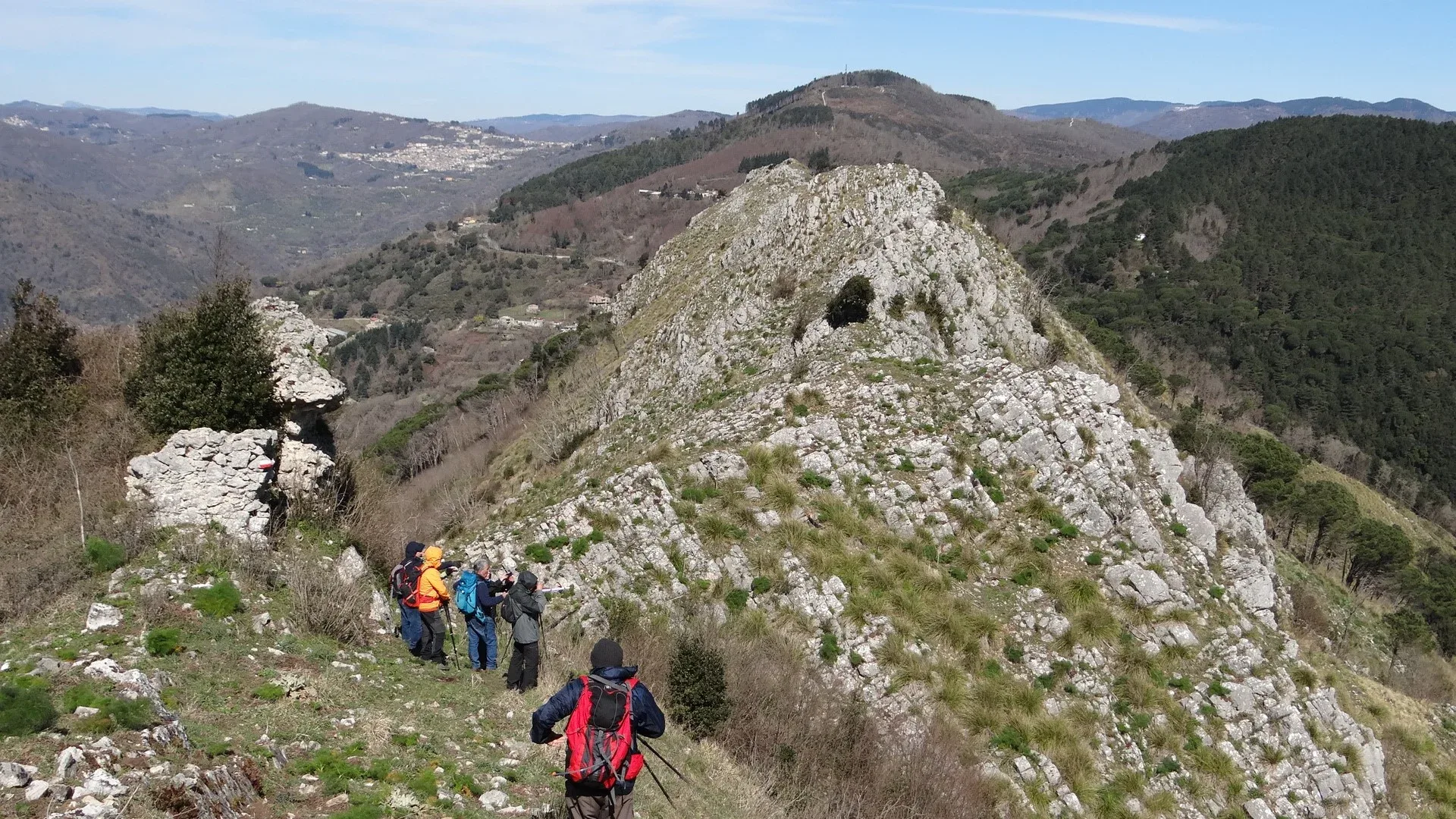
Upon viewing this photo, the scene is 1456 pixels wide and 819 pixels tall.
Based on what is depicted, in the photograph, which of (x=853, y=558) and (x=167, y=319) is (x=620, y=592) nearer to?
(x=853, y=558)

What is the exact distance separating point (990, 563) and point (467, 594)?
10.8 m

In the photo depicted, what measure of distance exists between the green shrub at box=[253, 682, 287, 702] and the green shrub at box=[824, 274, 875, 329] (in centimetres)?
1972

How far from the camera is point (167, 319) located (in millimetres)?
15250

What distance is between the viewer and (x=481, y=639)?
11.4 metres

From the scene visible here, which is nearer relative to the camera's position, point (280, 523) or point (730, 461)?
A: point (280, 523)

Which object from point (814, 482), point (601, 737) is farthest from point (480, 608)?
point (814, 482)

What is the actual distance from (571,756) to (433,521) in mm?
22124

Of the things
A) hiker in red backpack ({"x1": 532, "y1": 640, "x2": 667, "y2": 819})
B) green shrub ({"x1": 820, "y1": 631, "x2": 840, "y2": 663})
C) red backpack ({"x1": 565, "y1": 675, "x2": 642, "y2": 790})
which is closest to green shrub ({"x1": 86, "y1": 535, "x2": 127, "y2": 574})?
hiker in red backpack ({"x1": 532, "y1": 640, "x2": 667, "y2": 819})

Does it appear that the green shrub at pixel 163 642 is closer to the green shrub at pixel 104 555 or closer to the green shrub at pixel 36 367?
the green shrub at pixel 104 555

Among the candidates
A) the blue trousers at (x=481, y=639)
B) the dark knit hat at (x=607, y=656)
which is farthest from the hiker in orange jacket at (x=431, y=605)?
the dark knit hat at (x=607, y=656)

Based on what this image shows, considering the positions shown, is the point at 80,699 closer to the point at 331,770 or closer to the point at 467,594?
the point at 331,770

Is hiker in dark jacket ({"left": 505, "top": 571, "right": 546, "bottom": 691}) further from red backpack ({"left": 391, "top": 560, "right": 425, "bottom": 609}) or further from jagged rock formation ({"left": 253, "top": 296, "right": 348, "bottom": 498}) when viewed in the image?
jagged rock formation ({"left": 253, "top": 296, "right": 348, "bottom": 498})

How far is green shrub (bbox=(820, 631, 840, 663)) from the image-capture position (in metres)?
14.3

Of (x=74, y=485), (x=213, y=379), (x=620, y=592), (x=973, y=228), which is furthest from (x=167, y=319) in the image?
(x=973, y=228)
